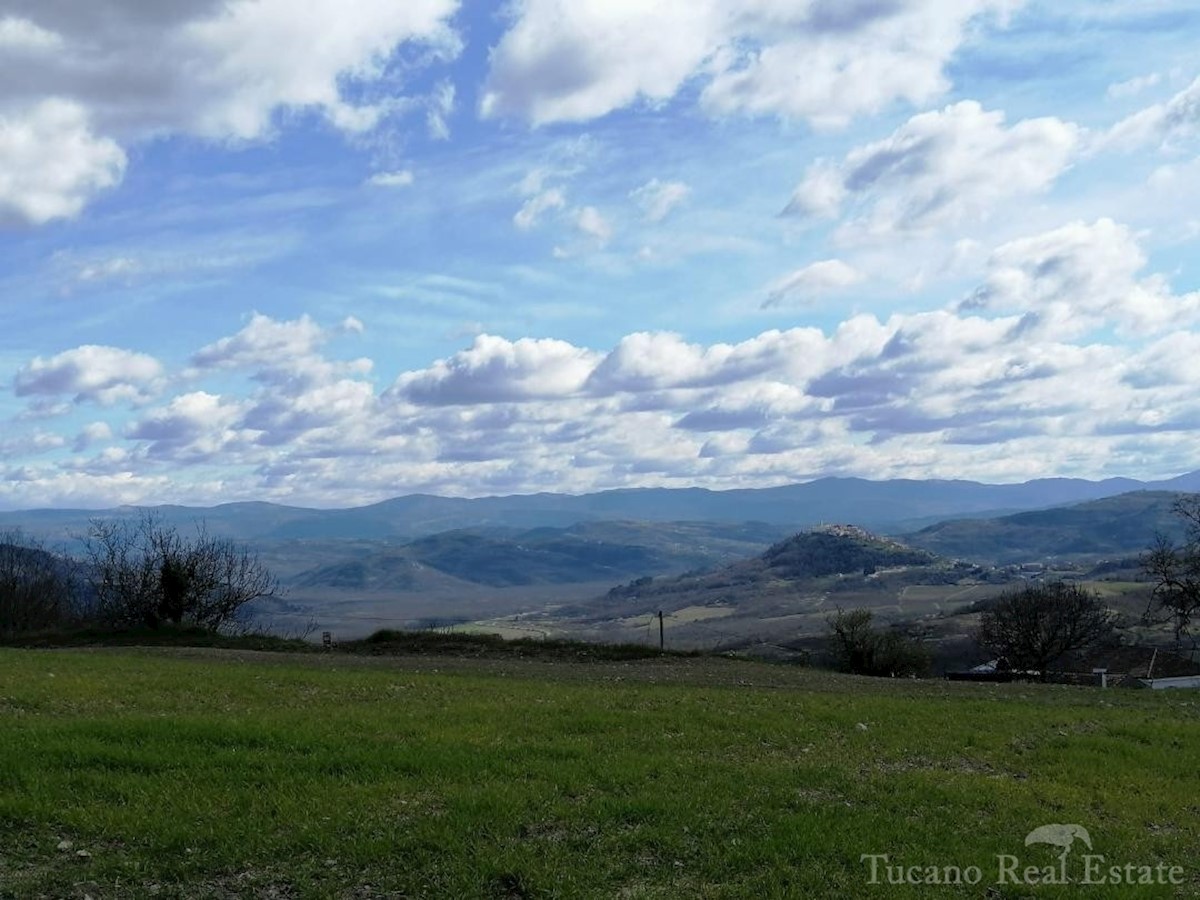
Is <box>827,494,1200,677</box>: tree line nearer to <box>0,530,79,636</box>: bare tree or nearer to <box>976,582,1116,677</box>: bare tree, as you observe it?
<box>976,582,1116,677</box>: bare tree

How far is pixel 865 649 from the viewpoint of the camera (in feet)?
Result: 201

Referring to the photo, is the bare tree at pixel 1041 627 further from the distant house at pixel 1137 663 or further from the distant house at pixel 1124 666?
the distant house at pixel 1137 663

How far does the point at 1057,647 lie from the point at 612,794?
267 feet

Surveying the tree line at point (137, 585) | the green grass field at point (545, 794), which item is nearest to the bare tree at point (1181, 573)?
the green grass field at point (545, 794)

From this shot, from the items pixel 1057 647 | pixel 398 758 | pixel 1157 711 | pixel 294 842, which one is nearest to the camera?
pixel 294 842

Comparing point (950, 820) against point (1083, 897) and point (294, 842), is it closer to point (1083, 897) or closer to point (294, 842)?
point (1083, 897)

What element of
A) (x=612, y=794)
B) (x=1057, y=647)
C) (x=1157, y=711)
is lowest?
(x=1057, y=647)

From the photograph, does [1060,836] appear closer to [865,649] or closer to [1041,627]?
[865,649]

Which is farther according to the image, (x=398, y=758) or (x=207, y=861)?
(x=398, y=758)

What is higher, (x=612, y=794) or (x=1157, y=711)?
(x=612, y=794)

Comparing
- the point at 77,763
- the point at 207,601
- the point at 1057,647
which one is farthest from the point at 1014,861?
the point at 1057,647

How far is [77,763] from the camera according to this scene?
12.2 meters

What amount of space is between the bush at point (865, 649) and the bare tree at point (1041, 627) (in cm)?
1803

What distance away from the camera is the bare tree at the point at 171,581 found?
53219 mm
